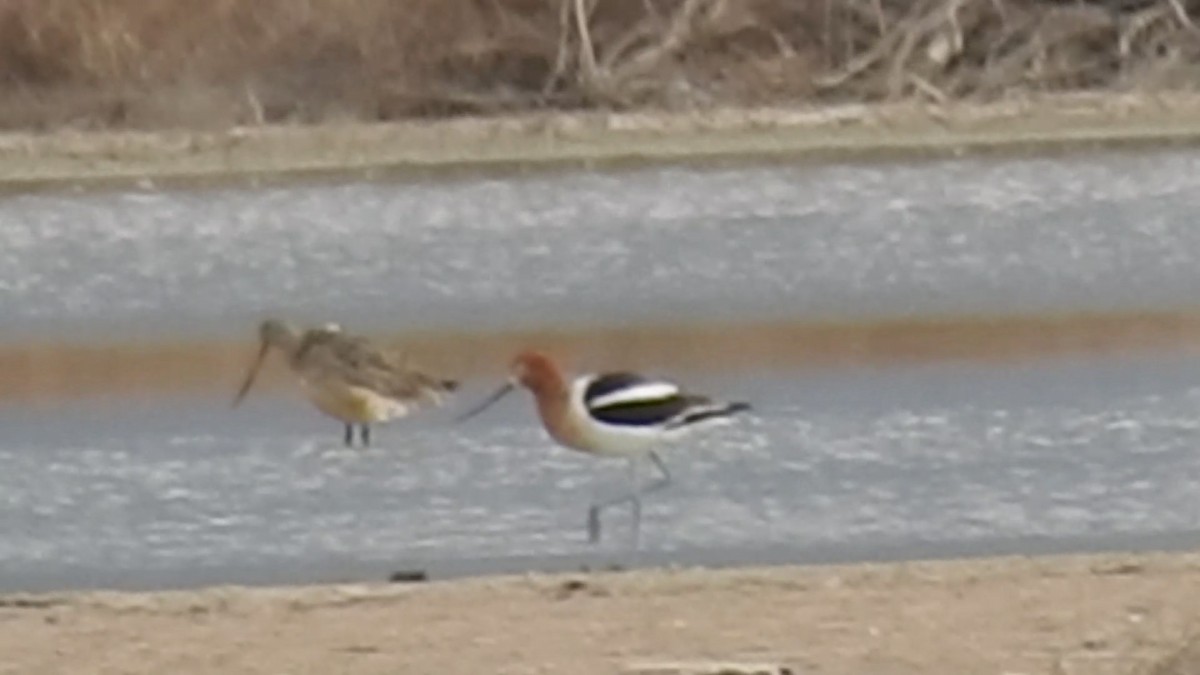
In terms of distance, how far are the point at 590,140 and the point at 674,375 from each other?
697cm

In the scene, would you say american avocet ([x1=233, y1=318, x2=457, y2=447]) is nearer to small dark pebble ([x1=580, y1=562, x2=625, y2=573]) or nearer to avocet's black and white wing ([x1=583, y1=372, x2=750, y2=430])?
avocet's black and white wing ([x1=583, y1=372, x2=750, y2=430])

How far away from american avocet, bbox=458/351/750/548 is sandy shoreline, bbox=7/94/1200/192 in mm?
7551

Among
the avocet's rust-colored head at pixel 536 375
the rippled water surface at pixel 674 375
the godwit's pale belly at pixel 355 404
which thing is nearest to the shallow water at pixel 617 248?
the rippled water surface at pixel 674 375

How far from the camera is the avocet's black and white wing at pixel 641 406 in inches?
325

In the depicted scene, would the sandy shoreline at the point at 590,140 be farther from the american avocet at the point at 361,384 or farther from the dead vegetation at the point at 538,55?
the american avocet at the point at 361,384

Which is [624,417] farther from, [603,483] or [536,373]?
[536,373]

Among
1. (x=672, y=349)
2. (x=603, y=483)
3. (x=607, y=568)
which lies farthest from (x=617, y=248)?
(x=607, y=568)

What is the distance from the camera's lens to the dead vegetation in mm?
18391

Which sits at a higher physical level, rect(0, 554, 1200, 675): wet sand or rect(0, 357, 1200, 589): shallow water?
rect(0, 357, 1200, 589): shallow water

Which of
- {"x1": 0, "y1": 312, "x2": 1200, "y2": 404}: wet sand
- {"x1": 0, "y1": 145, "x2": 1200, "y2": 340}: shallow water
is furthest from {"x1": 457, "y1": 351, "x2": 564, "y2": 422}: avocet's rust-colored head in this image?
{"x1": 0, "y1": 145, "x2": 1200, "y2": 340}: shallow water

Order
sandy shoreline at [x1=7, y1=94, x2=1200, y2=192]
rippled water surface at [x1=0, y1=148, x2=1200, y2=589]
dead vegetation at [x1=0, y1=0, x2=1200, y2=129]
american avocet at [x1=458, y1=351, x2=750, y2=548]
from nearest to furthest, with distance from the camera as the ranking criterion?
rippled water surface at [x1=0, y1=148, x2=1200, y2=589], american avocet at [x1=458, y1=351, x2=750, y2=548], sandy shoreline at [x1=7, y1=94, x2=1200, y2=192], dead vegetation at [x1=0, y1=0, x2=1200, y2=129]

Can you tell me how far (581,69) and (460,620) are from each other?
1181 centimetres

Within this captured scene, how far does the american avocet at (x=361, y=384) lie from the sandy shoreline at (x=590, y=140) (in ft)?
21.3

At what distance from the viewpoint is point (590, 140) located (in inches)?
671
